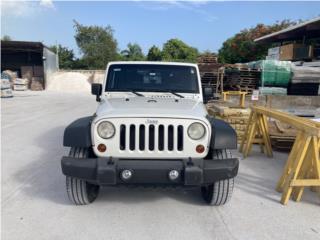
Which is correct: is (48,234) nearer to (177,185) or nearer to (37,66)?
(177,185)

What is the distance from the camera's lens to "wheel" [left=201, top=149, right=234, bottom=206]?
3.82 meters

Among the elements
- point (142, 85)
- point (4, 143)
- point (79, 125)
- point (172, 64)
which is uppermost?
point (172, 64)

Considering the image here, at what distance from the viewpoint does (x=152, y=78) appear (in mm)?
4902

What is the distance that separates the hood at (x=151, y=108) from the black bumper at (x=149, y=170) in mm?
507

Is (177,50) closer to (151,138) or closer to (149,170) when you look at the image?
(151,138)

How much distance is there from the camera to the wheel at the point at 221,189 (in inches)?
150

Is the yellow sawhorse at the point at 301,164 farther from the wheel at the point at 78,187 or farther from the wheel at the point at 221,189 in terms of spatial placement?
the wheel at the point at 78,187

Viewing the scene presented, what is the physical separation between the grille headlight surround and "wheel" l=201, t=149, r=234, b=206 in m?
1.24

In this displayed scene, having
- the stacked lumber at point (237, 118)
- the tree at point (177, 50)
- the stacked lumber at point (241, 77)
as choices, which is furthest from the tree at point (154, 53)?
the stacked lumber at point (237, 118)

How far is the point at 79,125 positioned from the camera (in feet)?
12.4

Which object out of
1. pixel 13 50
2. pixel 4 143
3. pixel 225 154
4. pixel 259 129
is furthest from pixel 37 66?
pixel 225 154

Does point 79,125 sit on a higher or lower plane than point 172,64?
lower

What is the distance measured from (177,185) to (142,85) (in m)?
1.85

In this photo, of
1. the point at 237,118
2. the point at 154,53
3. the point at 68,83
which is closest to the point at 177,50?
the point at 154,53
